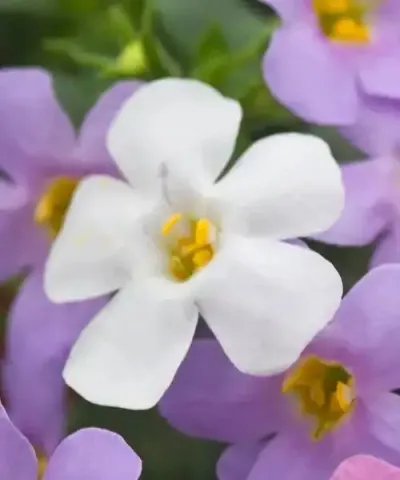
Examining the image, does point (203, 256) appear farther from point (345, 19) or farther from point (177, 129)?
point (345, 19)

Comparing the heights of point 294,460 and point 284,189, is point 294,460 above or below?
below

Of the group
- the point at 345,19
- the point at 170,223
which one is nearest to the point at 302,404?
the point at 170,223

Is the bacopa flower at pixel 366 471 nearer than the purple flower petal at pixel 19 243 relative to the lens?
Yes

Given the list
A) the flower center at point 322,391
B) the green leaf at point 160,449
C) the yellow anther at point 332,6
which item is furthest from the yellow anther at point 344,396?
the yellow anther at point 332,6

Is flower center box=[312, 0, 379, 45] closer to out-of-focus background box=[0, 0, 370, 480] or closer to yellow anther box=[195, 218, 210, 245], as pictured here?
out-of-focus background box=[0, 0, 370, 480]

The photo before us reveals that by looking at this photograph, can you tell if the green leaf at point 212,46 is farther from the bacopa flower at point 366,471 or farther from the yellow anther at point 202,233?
the bacopa flower at point 366,471

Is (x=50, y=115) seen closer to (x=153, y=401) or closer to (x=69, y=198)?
(x=69, y=198)

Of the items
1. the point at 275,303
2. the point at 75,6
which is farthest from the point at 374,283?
the point at 75,6

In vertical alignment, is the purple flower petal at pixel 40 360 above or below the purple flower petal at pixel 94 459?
below

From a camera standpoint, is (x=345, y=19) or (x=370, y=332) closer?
(x=370, y=332)
